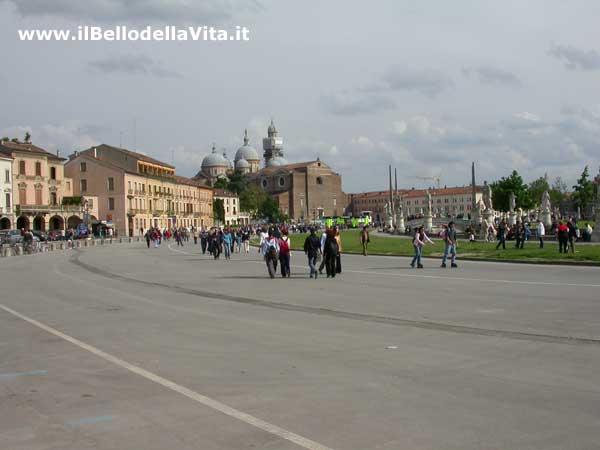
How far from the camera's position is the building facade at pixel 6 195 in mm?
73438

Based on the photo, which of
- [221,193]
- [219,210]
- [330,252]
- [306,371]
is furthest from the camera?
[221,193]

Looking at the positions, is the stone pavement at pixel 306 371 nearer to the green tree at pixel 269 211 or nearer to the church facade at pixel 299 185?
the green tree at pixel 269 211

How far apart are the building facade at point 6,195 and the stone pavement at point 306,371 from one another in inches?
2438

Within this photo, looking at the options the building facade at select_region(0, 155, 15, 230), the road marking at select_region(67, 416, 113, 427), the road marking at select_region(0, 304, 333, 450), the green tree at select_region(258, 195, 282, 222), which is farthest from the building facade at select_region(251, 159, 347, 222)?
the road marking at select_region(67, 416, 113, 427)

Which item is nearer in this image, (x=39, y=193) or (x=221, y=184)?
(x=39, y=193)

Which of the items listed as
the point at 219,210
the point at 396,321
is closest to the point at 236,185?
the point at 219,210

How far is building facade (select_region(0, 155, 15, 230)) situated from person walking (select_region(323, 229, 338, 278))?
195 feet

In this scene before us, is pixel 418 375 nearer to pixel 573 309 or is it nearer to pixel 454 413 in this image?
pixel 454 413

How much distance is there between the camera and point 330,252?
73.9 feet

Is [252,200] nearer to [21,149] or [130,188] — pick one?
[130,188]

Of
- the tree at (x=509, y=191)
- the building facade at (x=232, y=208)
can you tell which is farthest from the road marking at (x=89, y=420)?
the building facade at (x=232, y=208)

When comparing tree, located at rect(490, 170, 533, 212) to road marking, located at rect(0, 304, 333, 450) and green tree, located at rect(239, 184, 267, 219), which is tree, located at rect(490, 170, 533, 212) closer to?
green tree, located at rect(239, 184, 267, 219)

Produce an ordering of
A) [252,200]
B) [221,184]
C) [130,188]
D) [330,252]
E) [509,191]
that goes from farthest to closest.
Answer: [221,184] → [252,200] → [509,191] → [130,188] → [330,252]

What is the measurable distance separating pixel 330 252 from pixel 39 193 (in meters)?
66.0
